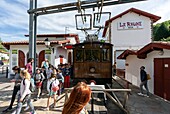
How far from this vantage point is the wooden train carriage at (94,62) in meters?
9.94

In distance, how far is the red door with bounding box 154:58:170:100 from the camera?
831 cm

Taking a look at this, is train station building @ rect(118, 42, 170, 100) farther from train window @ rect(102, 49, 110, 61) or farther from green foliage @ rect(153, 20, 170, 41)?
green foliage @ rect(153, 20, 170, 41)

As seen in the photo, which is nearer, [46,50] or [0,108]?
[0,108]

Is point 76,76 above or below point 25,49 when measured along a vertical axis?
below

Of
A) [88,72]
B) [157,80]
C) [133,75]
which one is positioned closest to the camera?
[157,80]

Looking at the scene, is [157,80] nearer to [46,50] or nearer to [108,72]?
[108,72]

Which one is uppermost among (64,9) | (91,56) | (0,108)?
(64,9)

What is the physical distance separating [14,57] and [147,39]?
1514cm

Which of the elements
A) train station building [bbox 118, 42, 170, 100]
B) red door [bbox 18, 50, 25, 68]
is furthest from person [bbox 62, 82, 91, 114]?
red door [bbox 18, 50, 25, 68]

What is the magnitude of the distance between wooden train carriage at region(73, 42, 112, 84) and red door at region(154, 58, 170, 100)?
2.52 m

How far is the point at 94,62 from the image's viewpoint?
999cm

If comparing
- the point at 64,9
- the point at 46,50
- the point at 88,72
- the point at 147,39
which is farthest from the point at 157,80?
the point at 147,39

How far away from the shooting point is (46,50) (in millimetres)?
14422

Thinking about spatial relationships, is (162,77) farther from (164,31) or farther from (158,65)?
(164,31)
